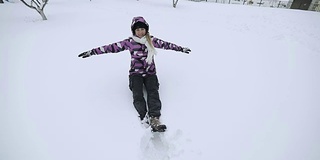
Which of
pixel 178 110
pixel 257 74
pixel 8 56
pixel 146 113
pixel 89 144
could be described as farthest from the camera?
pixel 8 56

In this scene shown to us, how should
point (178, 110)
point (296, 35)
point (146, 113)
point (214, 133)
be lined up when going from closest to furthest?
point (214, 133)
point (146, 113)
point (178, 110)
point (296, 35)

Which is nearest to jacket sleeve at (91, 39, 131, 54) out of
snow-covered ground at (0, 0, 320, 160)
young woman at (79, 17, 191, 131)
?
young woman at (79, 17, 191, 131)

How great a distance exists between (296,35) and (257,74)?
11.2 feet

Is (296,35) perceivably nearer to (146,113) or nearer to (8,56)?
(146,113)

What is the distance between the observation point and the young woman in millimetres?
2455

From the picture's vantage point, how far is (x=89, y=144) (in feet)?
7.19

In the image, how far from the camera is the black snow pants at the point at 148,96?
243 cm

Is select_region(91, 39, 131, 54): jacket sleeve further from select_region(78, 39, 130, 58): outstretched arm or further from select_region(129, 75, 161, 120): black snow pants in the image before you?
select_region(129, 75, 161, 120): black snow pants

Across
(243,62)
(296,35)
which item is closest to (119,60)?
(243,62)

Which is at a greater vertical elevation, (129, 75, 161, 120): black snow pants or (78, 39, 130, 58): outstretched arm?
(78, 39, 130, 58): outstretched arm

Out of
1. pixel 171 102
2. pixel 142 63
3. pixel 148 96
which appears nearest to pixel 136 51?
pixel 142 63

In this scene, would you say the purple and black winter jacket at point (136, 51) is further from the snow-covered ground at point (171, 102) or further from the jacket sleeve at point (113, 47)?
the snow-covered ground at point (171, 102)

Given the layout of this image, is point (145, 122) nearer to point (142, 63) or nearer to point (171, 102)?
point (171, 102)

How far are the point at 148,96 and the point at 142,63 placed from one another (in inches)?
20.9
